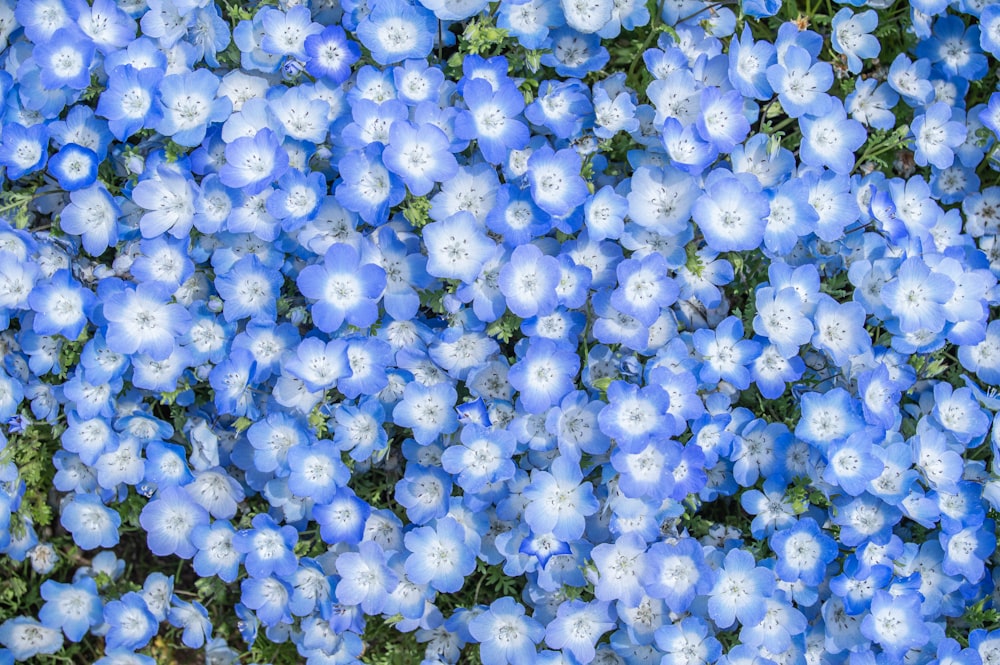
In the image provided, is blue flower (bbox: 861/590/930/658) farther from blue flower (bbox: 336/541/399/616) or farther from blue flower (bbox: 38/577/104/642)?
blue flower (bbox: 38/577/104/642)

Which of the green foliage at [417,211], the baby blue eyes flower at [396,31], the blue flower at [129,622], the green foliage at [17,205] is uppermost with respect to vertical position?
the baby blue eyes flower at [396,31]

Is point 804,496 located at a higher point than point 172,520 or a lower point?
higher

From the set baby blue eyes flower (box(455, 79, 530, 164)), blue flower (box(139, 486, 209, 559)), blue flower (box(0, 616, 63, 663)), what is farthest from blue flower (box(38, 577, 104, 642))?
baby blue eyes flower (box(455, 79, 530, 164))

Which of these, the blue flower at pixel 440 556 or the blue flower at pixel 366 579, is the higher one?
the blue flower at pixel 440 556

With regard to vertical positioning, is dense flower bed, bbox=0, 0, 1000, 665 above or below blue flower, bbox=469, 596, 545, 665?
above

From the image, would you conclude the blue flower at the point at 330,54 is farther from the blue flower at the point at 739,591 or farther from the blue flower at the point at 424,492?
the blue flower at the point at 739,591

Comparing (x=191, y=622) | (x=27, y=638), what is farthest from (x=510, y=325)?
(x=27, y=638)

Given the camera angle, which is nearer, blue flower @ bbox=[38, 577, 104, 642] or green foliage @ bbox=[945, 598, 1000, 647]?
green foliage @ bbox=[945, 598, 1000, 647]

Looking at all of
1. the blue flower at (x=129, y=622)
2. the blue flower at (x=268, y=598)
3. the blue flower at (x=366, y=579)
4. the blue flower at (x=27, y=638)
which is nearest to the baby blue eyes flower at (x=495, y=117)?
the blue flower at (x=366, y=579)

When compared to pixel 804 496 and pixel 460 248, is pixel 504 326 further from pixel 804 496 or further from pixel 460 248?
pixel 804 496

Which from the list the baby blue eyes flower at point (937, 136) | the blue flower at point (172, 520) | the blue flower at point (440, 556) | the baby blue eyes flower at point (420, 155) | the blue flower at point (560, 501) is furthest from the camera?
the baby blue eyes flower at point (937, 136)
